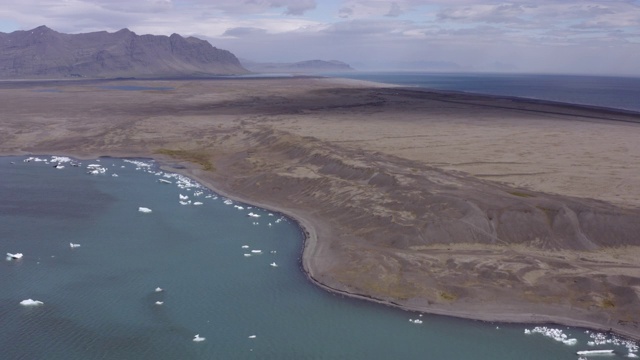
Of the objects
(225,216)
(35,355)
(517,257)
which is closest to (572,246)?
(517,257)

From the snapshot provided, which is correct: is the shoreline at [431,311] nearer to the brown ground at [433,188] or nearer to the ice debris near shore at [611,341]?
the brown ground at [433,188]

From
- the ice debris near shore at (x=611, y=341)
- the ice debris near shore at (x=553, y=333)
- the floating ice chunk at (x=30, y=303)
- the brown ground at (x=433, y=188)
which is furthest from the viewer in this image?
the brown ground at (x=433, y=188)

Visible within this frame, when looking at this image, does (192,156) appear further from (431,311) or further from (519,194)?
(431,311)

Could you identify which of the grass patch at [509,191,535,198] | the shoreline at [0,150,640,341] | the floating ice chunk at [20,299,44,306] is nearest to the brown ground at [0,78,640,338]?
the shoreline at [0,150,640,341]

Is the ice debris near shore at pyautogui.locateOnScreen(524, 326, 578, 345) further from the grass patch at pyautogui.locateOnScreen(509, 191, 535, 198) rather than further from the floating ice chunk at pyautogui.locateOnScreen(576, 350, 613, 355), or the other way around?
the grass patch at pyautogui.locateOnScreen(509, 191, 535, 198)

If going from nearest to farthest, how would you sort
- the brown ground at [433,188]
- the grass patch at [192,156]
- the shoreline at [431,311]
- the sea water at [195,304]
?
the sea water at [195,304] → the shoreline at [431,311] → the brown ground at [433,188] → the grass patch at [192,156]

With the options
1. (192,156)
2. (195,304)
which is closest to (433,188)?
(195,304)

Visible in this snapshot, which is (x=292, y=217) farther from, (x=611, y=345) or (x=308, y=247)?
(x=611, y=345)

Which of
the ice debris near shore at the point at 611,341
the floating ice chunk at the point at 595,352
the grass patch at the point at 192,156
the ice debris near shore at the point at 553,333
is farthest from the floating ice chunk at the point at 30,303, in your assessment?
the grass patch at the point at 192,156
